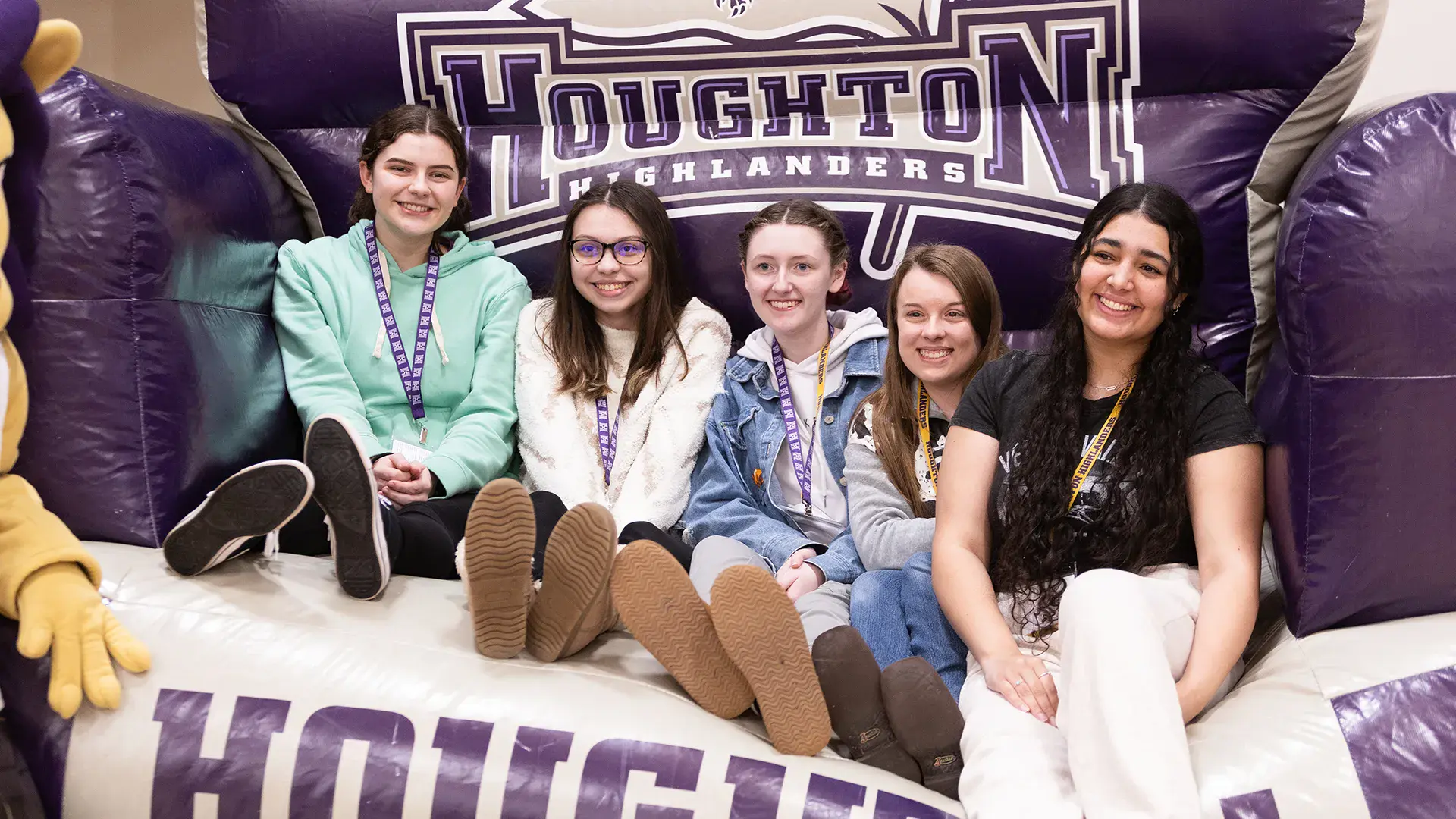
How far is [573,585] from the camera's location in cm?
154

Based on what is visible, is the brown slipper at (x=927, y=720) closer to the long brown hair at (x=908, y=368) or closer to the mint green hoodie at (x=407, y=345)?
the long brown hair at (x=908, y=368)

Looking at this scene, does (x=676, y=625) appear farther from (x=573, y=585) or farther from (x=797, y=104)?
(x=797, y=104)

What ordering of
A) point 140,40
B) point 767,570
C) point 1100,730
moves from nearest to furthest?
point 1100,730 → point 767,570 → point 140,40

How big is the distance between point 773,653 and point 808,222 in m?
0.96

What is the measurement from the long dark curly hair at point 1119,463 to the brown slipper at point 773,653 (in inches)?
15.9

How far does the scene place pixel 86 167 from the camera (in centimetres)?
178

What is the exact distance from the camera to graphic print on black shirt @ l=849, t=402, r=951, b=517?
192 cm

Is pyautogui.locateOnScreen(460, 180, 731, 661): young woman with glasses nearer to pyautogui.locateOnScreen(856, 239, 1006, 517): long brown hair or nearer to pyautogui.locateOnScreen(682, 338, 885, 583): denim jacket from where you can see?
pyautogui.locateOnScreen(682, 338, 885, 583): denim jacket

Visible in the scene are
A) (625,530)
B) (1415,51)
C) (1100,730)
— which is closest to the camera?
(1100,730)

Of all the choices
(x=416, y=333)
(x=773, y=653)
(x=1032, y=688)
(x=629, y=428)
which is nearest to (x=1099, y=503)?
(x=1032, y=688)

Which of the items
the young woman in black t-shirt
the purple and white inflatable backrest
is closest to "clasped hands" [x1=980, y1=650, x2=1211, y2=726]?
the young woman in black t-shirt

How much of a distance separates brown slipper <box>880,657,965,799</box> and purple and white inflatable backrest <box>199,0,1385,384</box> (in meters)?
0.98

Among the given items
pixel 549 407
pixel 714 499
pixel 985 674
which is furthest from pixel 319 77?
pixel 985 674

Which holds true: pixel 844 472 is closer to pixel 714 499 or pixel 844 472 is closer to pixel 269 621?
pixel 714 499
